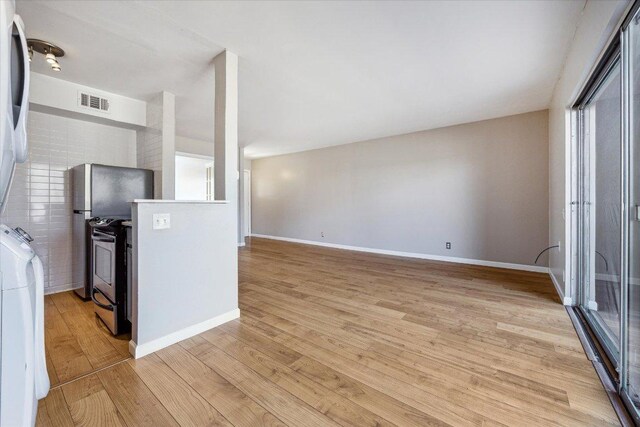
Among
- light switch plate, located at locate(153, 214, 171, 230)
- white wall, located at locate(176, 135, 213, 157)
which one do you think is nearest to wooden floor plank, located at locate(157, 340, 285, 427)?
light switch plate, located at locate(153, 214, 171, 230)

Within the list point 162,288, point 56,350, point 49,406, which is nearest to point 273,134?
point 162,288

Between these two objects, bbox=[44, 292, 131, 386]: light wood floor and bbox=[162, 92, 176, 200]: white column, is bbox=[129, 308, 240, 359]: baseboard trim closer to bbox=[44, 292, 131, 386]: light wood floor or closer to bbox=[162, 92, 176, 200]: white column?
bbox=[44, 292, 131, 386]: light wood floor

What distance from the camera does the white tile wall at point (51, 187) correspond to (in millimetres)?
2902

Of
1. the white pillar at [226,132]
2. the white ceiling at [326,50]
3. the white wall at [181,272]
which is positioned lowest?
the white wall at [181,272]

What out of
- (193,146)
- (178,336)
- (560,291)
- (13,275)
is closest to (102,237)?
(178,336)

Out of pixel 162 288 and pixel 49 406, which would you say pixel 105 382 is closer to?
pixel 49 406

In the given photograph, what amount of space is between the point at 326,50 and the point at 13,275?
2480 millimetres

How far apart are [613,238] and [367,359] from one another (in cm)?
185

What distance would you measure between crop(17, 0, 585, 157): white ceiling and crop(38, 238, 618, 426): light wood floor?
2.40 metres

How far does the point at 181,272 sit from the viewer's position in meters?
1.98

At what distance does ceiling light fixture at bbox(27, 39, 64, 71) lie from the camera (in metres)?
2.16

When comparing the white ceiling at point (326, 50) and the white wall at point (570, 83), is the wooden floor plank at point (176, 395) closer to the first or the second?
the white ceiling at point (326, 50)

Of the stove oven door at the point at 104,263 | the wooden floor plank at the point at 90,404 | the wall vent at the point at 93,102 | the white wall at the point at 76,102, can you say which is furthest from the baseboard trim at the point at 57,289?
the wooden floor plank at the point at 90,404

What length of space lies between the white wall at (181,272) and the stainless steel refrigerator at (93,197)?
4.69ft
